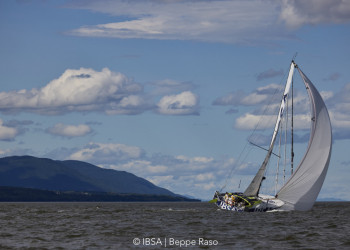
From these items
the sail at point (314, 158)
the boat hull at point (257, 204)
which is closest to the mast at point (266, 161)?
the boat hull at point (257, 204)

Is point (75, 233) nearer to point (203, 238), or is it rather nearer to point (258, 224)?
point (203, 238)

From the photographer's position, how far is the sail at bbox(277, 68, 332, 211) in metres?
87.1

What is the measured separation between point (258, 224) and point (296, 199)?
19902 millimetres

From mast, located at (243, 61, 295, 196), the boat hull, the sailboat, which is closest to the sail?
the sailboat

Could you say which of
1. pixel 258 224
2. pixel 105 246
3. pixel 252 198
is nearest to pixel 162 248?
pixel 105 246

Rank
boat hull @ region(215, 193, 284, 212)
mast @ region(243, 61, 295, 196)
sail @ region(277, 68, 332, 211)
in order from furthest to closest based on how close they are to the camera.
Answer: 1. mast @ region(243, 61, 295, 196)
2. boat hull @ region(215, 193, 284, 212)
3. sail @ region(277, 68, 332, 211)

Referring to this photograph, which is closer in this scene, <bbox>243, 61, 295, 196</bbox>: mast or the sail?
the sail

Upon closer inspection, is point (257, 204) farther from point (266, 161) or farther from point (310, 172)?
point (310, 172)

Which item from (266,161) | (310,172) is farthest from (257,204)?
(310,172)

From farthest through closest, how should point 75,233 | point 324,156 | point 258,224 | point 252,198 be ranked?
1. point 252,198
2. point 324,156
3. point 258,224
4. point 75,233

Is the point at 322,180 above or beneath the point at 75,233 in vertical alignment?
above

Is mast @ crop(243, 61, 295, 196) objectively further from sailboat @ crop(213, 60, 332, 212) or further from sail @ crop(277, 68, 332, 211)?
sail @ crop(277, 68, 332, 211)

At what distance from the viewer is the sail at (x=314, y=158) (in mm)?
87062

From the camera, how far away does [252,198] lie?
9950 cm
